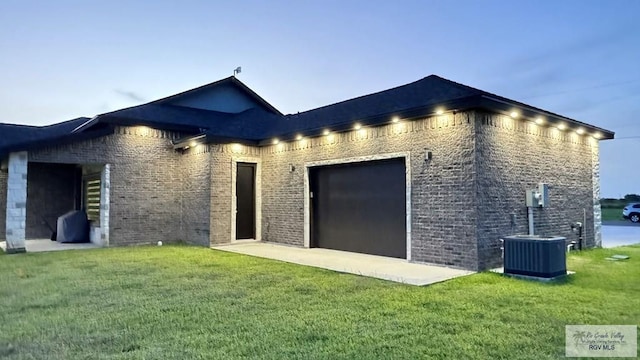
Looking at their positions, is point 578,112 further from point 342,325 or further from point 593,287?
point 342,325

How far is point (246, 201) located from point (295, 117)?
3110 millimetres

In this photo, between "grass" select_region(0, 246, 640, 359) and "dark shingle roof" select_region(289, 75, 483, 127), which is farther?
"dark shingle roof" select_region(289, 75, 483, 127)

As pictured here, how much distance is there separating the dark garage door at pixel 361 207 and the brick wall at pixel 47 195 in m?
8.95

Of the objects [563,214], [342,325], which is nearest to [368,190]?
[563,214]

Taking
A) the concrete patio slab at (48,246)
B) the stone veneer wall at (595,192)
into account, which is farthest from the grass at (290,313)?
the concrete patio slab at (48,246)

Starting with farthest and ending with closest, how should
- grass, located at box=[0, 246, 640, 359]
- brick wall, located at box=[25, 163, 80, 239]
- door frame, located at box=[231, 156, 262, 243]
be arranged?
brick wall, located at box=[25, 163, 80, 239] → door frame, located at box=[231, 156, 262, 243] → grass, located at box=[0, 246, 640, 359]

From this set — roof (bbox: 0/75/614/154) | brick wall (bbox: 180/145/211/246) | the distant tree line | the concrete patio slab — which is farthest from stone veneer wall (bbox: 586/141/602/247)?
the distant tree line

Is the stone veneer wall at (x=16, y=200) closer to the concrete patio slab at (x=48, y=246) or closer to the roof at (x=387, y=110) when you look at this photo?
the concrete patio slab at (x=48, y=246)

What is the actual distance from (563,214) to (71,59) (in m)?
15.6

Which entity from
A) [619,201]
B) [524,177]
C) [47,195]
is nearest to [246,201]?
[47,195]

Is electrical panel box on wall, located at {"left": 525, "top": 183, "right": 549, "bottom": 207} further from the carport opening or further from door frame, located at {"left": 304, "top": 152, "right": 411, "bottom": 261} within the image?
the carport opening

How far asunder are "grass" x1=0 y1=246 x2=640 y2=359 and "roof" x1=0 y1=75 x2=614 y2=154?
3.14 m

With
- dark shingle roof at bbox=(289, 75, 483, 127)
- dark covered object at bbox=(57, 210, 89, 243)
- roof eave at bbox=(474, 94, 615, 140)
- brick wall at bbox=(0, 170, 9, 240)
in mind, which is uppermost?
dark shingle roof at bbox=(289, 75, 483, 127)

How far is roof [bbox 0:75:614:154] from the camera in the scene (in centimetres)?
731
